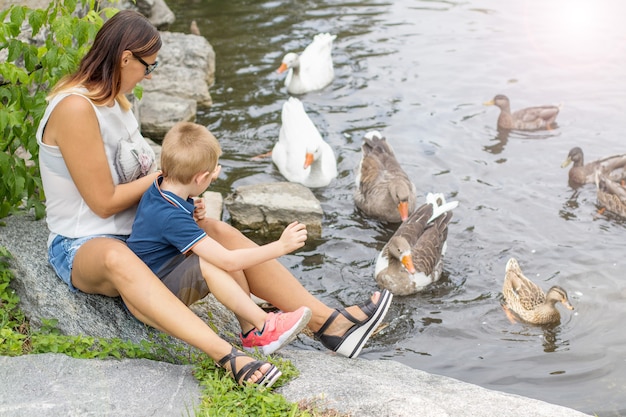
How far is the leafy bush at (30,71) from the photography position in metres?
4.75

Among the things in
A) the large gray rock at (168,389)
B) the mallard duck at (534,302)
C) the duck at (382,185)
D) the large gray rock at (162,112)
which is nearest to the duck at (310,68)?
the large gray rock at (162,112)

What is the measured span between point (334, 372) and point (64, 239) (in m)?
1.74

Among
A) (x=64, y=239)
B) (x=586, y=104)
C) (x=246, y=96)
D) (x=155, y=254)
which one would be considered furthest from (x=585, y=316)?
(x=246, y=96)

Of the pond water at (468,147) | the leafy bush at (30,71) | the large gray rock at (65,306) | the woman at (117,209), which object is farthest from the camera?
the pond water at (468,147)

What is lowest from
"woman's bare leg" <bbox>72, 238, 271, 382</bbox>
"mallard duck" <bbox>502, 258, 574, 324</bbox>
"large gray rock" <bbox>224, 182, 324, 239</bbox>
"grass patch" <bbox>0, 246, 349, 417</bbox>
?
"mallard duck" <bbox>502, 258, 574, 324</bbox>

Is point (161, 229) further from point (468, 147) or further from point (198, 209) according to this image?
point (468, 147)

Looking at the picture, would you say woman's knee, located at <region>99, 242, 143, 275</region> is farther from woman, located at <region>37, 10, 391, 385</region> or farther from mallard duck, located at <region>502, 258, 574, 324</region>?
mallard duck, located at <region>502, 258, 574, 324</region>

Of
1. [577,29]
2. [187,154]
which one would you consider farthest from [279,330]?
[577,29]

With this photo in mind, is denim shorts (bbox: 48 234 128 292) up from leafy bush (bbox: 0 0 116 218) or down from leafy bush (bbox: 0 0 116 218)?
down

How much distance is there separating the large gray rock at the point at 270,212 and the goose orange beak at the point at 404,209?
2.76 ft

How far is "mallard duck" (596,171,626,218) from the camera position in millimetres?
8070

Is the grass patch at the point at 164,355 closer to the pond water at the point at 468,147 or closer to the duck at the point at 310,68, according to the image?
the pond water at the point at 468,147

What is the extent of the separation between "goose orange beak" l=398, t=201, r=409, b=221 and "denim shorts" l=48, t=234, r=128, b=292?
12.7 feet

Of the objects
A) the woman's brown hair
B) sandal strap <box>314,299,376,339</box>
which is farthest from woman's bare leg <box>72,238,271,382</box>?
the woman's brown hair
